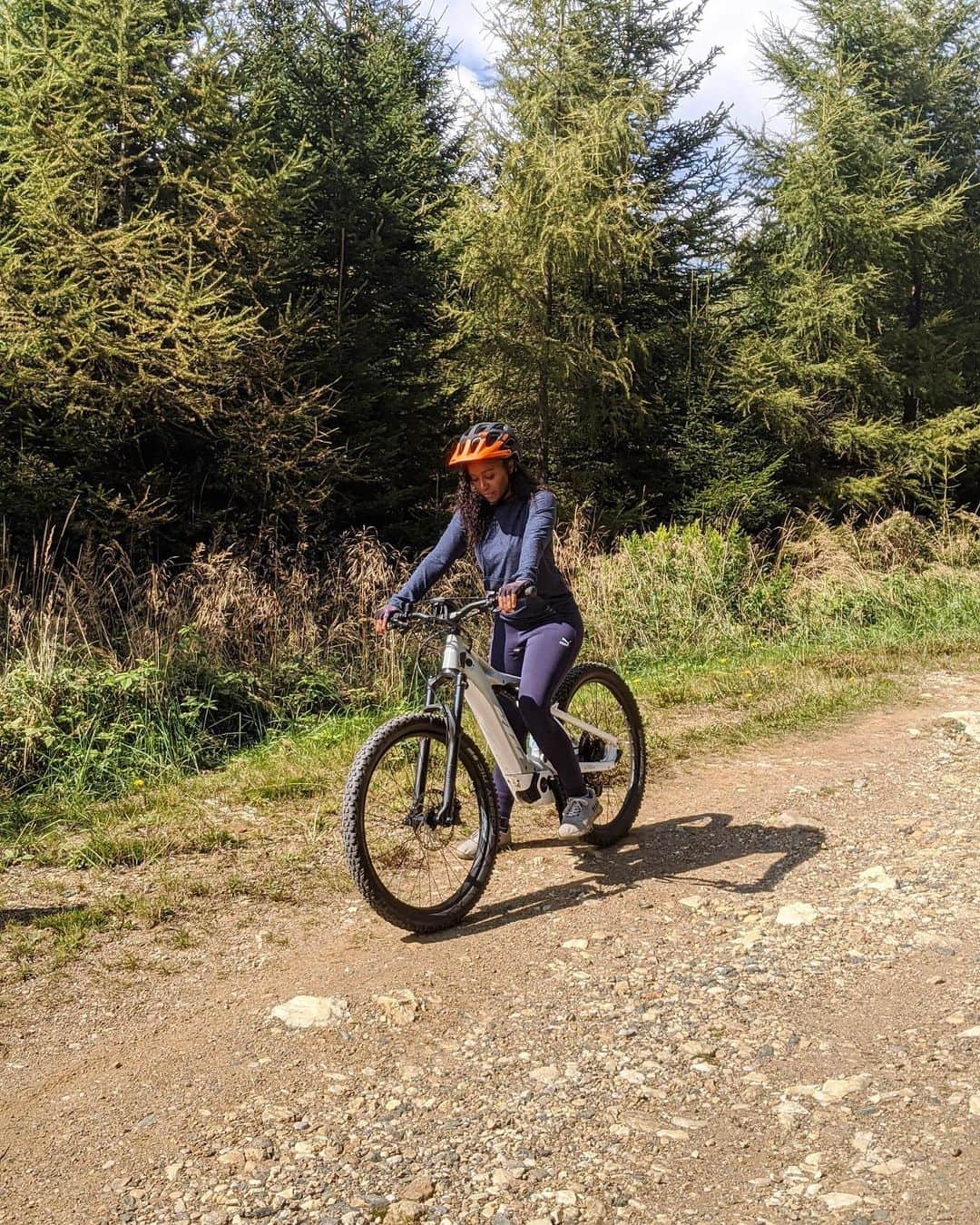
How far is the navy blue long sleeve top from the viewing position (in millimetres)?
4652

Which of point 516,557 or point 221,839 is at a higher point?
point 516,557

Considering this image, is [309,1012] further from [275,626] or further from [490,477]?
[275,626]

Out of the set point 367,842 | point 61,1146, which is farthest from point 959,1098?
point 61,1146

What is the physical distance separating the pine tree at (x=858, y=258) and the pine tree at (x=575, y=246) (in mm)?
2090

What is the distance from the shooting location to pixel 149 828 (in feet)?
19.1

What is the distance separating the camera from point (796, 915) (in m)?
4.50

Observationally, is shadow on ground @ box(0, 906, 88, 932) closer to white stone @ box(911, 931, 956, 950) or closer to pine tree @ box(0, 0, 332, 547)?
white stone @ box(911, 931, 956, 950)

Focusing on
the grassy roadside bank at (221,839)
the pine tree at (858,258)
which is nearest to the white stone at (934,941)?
the grassy roadside bank at (221,839)

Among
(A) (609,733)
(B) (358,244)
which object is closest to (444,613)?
(A) (609,733)

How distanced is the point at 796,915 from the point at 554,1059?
1.54m

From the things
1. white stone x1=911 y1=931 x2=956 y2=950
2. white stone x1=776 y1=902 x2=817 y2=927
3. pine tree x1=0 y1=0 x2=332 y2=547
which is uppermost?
pine tree x1=0 y1=0 x2=332 y2=547

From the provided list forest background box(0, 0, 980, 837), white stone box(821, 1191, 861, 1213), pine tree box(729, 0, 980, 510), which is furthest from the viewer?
pine tree box(729, 0, 980, 510)

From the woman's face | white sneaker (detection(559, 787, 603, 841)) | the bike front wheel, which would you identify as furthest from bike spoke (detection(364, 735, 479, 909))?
the woman's face

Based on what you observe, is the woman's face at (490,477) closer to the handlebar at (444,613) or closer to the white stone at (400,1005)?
the handlebar at (444,613)
